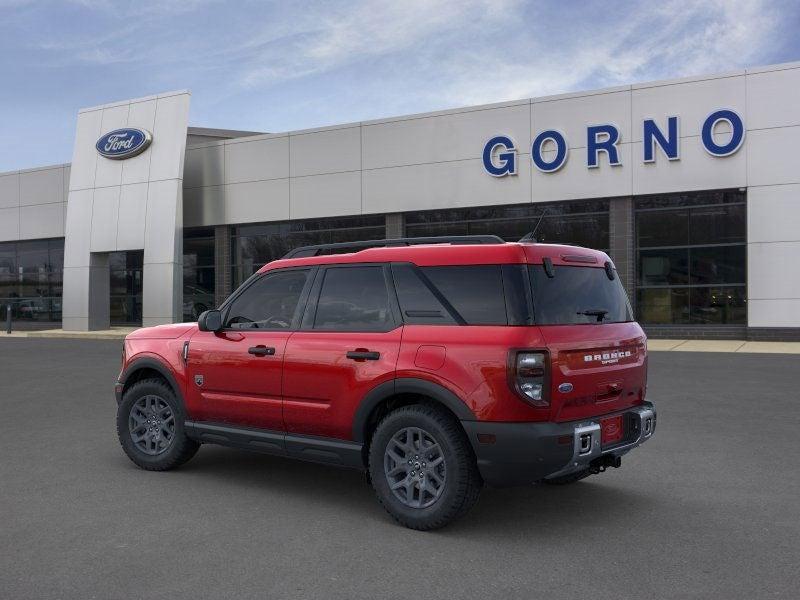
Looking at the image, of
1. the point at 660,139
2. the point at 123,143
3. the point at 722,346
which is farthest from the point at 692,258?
the point at 123,143

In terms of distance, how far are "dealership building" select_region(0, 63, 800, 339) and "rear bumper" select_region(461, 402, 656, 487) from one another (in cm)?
1792

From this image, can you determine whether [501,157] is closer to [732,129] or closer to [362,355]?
[732,129]

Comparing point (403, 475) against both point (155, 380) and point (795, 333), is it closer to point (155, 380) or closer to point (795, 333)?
point (155, 380)

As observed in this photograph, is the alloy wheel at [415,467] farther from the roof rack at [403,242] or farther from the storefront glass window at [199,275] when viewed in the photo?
the storefront glass window at [199,275]

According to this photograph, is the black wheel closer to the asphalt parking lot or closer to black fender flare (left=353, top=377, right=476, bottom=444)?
the asphalt parking lot

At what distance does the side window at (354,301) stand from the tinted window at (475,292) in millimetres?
471

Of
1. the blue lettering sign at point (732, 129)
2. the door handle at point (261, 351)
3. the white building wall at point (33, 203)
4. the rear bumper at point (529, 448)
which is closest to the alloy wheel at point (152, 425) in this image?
the door handle at point (261, 351)

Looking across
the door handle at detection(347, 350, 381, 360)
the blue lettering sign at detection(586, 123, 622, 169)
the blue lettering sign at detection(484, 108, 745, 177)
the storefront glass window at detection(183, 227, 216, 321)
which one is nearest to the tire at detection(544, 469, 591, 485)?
the door handle at detection(347, 350, 381, 360)

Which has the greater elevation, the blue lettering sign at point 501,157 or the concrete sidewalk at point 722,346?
the blue lettering sign at point 501,157

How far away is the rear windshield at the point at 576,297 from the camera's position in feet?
15.0

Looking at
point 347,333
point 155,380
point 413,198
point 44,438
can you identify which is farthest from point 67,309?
point 347,333

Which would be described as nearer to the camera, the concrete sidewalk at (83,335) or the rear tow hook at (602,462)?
the rear tow hook at (602,462)

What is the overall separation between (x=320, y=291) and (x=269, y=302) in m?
0.53

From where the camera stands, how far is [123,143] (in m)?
27.7
